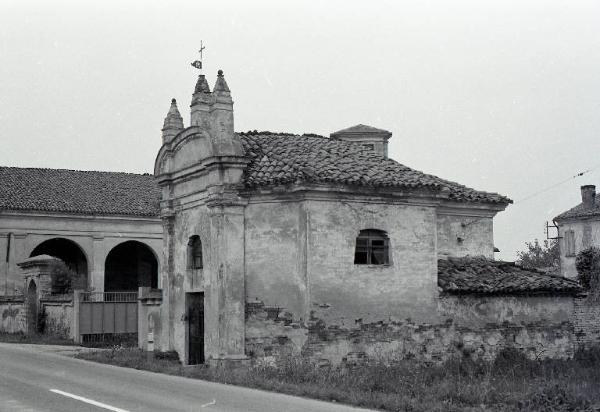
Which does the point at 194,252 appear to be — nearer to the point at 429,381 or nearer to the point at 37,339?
the point at 429,381

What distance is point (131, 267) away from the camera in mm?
44562

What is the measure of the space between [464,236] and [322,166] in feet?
18.0

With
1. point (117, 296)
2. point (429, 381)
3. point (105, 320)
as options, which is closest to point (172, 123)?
point (105, 320)

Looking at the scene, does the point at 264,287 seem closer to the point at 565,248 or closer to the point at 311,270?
the point at 311,270

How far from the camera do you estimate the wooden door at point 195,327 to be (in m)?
19.6

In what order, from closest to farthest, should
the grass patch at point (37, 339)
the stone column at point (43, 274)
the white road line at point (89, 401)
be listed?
the white road line at point (89, 401)
the grass patch at point (37, 339)
the stone column at point (43, 274)

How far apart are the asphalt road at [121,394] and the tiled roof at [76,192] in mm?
23010

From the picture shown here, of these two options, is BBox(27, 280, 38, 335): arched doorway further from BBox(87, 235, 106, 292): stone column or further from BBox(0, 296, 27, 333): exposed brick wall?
BBox(87, 235, 106, 292): stone column

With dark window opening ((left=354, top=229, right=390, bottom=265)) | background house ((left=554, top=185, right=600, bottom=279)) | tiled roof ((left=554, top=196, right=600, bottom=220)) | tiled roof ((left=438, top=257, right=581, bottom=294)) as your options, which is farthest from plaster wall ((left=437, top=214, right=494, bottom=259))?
tiled roof ((left=554, top=196, right=600, bottom=220))

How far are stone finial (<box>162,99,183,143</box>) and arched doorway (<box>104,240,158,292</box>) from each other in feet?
76.1

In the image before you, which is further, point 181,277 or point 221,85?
point 181,277

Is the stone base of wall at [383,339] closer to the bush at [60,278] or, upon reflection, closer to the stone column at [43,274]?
the bush at [60,278]

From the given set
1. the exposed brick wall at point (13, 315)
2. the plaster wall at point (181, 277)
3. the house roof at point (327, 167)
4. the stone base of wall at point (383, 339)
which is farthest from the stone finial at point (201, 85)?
the exposed brick wall at point (13, 315)

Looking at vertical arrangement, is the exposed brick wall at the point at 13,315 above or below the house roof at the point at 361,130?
below
